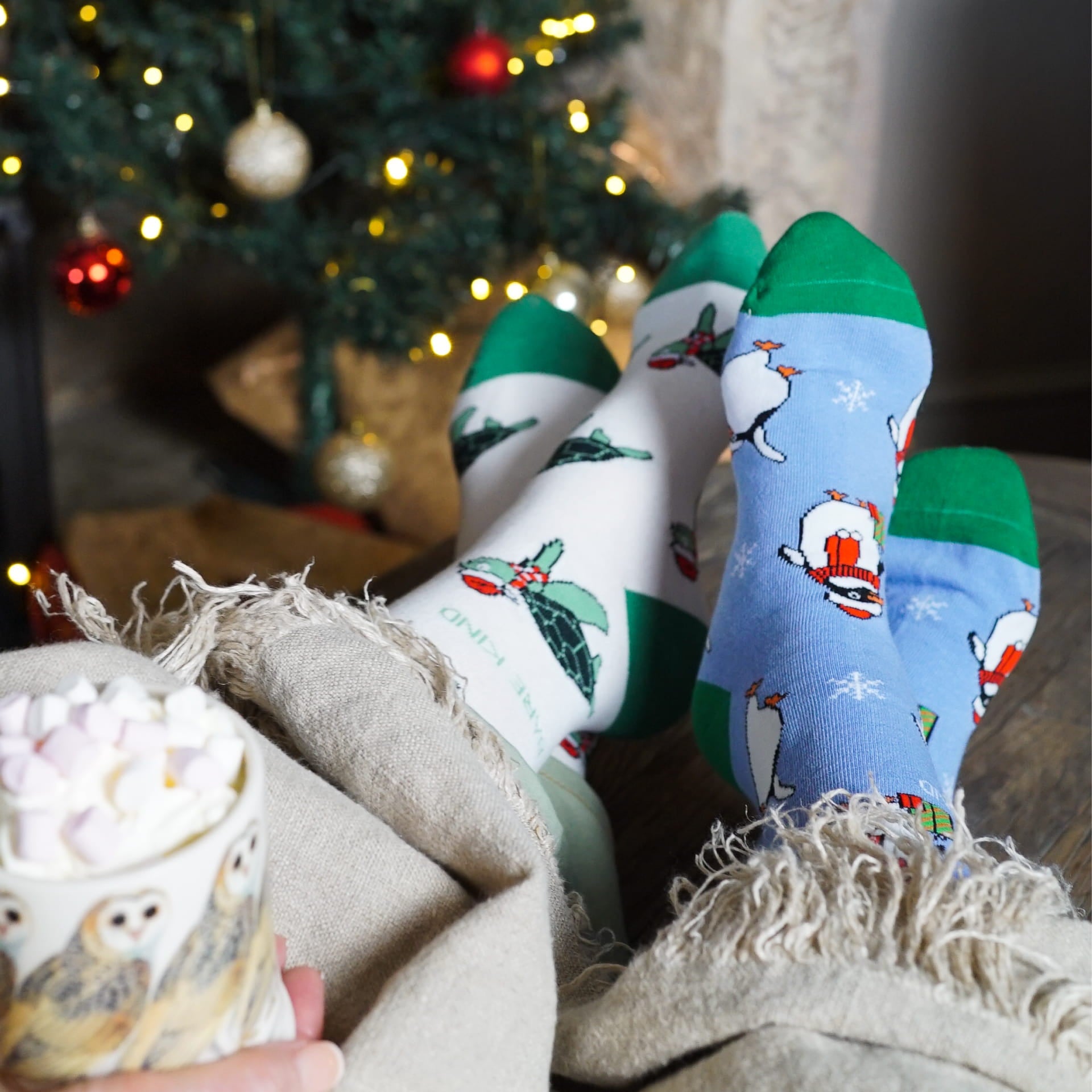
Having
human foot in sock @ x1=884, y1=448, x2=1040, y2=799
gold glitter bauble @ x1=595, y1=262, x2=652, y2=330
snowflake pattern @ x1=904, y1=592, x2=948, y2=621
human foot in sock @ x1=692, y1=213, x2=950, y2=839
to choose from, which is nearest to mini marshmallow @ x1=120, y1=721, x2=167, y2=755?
human foot in sock @ x1=692, y1=213, x2=950, y2=839

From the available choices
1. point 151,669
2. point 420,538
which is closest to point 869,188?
point 420,538

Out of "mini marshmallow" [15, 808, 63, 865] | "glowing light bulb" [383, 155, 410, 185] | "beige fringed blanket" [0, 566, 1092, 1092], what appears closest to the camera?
"mini marshmallow" [15, 808, 63, 865]

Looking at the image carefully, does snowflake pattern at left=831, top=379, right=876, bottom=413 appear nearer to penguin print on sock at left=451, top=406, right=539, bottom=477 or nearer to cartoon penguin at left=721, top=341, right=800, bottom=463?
cartoon penguin at left=721, top=341, right=800, bottom=463

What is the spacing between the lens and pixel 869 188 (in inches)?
78.3

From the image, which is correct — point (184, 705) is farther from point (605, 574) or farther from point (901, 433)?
point (901, 433)

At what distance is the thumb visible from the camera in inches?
11.0

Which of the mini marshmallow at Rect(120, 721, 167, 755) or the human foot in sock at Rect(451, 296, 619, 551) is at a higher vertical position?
the mini marshmallow at Rect(120, 721, 167, 755)

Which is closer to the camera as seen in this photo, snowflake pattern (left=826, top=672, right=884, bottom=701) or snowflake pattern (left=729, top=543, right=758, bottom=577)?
snowflake pattern (left=826, top=672, right=884, bottom=701)

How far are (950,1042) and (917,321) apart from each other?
0.61 m

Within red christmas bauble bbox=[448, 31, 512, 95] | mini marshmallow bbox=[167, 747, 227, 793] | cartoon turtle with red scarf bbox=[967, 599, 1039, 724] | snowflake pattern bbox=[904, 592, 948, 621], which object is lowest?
cartoon turtle with red scarf bbox=[967, 599, 1039, 724]

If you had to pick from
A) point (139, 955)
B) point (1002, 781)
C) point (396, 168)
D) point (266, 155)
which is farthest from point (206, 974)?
point (396, 168)

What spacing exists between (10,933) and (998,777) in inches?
27.1

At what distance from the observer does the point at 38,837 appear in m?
0.25

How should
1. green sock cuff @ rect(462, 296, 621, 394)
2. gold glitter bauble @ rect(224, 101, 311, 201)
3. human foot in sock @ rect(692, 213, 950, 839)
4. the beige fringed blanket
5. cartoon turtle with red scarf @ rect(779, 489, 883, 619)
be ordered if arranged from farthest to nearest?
gold glitter bauble @ rect(224, 101, 311, 201)
green sock cuff @ rect(462, 296, 621, 394)
cartoon turtle with red scarf @ rect(779, 489, 883, 619)
human foot in sock @ rect(692, 213, 950, 839)
the beige fringed blanket
